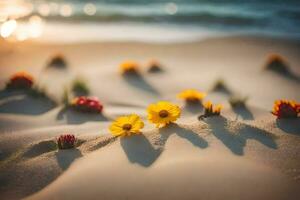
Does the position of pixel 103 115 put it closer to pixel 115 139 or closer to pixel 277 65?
pixel 115 139

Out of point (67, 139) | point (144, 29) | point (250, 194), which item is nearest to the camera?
point (250, 194)

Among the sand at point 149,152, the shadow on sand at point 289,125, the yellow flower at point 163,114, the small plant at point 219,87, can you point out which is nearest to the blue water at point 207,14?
the small plant at point 219,87

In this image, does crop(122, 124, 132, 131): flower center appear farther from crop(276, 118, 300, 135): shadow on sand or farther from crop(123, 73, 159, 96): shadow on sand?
crop(123, 73, 159, 96): shadow on sand

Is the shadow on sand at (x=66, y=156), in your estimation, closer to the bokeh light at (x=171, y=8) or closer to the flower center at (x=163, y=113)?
the flower center at (x=163, y=113)

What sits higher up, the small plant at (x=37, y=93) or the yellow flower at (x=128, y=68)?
the yellow flower at (x=128, y=68)

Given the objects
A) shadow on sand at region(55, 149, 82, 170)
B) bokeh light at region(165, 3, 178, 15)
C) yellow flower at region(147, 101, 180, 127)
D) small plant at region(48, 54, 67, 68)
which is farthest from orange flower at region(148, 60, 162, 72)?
bokeh light at region(165, 3, 178, 15)

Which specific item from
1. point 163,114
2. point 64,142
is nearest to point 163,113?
point 163,114

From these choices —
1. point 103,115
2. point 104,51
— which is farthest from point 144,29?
point 103,115
